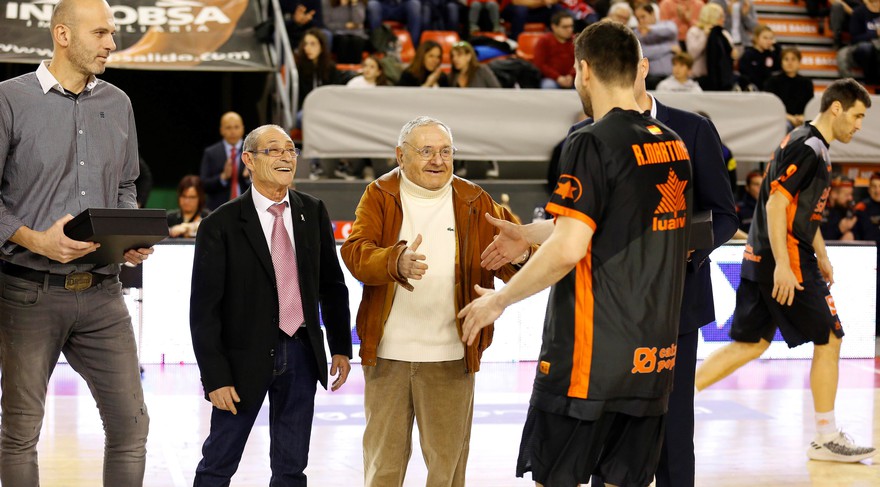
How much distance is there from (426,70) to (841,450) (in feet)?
24.7

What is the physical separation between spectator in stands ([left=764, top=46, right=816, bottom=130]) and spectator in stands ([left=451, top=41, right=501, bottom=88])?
160 inches

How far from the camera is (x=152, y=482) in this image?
604 centimetres

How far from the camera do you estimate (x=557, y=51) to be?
14031mm

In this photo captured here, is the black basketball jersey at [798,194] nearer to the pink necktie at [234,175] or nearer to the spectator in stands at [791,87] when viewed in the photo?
the pink necktie at [234,175]

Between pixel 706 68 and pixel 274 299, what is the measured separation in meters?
11.1

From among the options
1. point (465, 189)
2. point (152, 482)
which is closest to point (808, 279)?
point (465, 189)

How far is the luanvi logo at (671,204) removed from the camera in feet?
12.3

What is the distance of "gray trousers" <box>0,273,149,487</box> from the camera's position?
4242 mm

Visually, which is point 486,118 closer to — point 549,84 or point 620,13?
point 549,84

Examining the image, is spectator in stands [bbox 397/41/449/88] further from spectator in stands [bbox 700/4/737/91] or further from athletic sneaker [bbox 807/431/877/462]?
athletic sneaker [bbox 807/431/877/462]

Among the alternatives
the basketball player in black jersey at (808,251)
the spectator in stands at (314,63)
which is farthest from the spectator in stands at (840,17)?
the basketball player in black jersey at (808,251)

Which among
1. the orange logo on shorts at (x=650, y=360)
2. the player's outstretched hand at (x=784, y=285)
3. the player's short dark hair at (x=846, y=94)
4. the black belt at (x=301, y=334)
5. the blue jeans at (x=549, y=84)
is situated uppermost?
the blue jeans at (x=549, y=84)

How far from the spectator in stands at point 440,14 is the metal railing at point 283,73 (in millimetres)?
2483

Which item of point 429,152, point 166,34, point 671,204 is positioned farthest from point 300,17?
point 671,204
